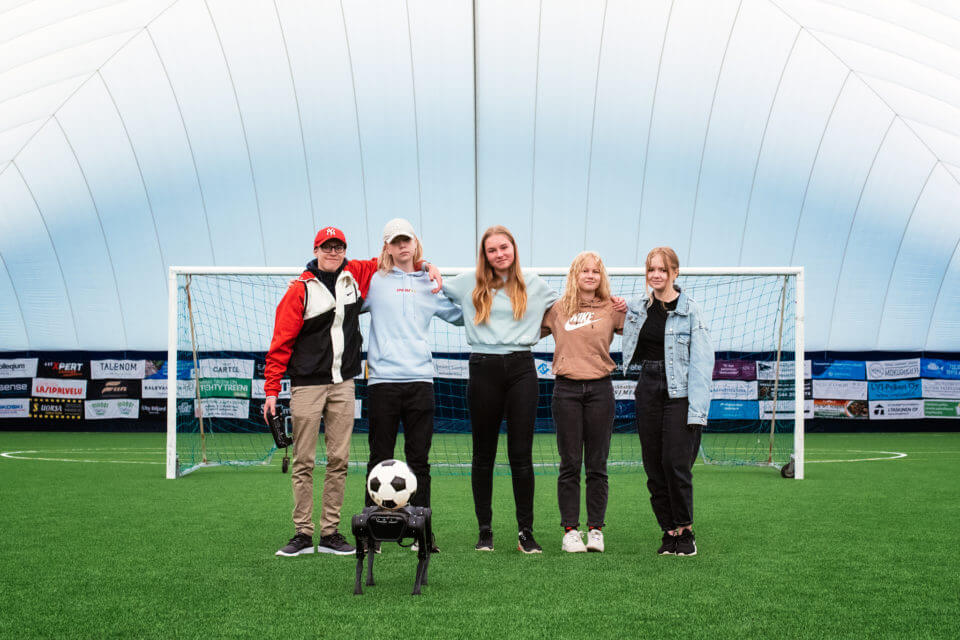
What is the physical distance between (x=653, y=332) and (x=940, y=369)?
49.4ft

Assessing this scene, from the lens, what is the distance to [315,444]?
4453 millimetres

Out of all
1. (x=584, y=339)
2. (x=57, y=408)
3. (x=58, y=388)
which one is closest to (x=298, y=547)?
(x=584, y=339)

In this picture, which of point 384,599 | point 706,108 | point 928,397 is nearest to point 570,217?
point 706,108

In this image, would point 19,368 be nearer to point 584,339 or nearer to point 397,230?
point 397,230

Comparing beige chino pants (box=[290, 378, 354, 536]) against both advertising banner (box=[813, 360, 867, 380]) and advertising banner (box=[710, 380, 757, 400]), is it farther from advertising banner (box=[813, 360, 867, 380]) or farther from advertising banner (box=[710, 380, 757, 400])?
advertising banner (box=[813, 360, 867, 380])

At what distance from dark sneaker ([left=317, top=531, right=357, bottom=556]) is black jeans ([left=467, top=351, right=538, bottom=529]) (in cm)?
77

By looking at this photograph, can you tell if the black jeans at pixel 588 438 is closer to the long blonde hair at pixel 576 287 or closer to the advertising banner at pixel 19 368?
the long blonde hair at pixel 576 287

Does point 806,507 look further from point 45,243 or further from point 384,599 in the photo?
point 45,243

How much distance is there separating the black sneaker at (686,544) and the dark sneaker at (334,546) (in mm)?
1834

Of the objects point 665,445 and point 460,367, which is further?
point 460,367

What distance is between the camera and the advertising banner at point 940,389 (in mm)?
16453

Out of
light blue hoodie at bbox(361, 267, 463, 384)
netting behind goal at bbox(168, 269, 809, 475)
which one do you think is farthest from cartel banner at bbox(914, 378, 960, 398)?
light blue hoodie at bbox(361, 267, 463, 384)

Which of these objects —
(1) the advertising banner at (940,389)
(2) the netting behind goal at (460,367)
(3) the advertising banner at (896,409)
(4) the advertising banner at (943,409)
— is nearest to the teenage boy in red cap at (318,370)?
(2) the netting behind goal at (460,367)

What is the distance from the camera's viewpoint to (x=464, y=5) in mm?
14242
